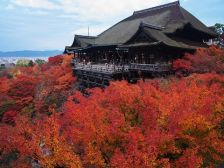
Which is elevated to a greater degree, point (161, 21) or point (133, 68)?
point (161, 21)

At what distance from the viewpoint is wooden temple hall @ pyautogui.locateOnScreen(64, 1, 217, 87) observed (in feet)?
104

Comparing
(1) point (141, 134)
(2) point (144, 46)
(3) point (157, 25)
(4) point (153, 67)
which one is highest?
(3) point (157, 25)

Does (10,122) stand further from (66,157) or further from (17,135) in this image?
(66,157)

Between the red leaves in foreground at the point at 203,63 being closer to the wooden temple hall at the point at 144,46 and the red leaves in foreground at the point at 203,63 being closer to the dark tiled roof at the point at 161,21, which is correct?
the wooden temple hall at the point at 144,46

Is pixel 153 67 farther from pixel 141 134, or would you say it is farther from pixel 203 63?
pixel 141 134

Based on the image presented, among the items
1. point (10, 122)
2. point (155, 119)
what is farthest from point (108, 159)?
point (10, 122)

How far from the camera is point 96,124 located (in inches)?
699

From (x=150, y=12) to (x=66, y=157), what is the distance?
36902mm

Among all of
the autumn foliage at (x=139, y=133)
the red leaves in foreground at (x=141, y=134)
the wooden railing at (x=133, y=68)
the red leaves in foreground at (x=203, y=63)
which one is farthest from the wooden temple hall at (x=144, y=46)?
the red leaves in foreground at (x=141, y=134)

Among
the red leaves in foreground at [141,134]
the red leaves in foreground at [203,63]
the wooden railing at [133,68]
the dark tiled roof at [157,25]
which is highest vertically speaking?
the dark tiled roof at [157,25]

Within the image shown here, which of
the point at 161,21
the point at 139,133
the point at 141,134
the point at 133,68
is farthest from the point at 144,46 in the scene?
the point at 141,134

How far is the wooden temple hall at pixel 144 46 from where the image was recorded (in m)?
31.8

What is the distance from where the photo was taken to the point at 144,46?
31.6 meters

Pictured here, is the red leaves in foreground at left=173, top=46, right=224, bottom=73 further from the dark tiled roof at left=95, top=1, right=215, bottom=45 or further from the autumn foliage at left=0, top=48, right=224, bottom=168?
the dark tiled roof at left=95, top=1, right=215, bottom=45
